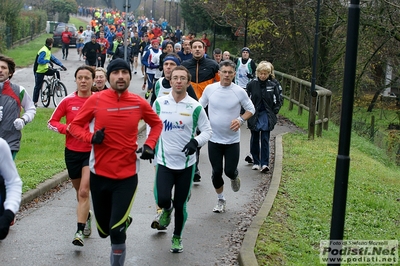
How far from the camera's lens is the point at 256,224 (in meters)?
8.59

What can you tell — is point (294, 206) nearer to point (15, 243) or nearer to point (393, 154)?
point (15, 243)

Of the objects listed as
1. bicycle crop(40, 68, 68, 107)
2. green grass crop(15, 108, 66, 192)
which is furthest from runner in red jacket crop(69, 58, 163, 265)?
bicycle crop(40, 68, 68, 107)

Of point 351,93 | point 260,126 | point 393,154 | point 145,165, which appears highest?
point 351,93

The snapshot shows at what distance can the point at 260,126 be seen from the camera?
12539 millimetres

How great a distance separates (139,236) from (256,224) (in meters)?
1.44

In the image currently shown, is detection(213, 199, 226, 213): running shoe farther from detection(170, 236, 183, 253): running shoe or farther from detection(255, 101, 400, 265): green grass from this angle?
detection(170, 236, 183, 253): running shoe

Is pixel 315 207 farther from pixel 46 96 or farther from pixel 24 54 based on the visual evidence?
pixel 24 54

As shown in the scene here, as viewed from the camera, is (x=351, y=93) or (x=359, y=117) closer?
(x=351, y=93)

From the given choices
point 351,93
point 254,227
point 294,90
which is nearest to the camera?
point 351,93

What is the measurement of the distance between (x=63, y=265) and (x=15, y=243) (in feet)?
3.18

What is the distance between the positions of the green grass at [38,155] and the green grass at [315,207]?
3.63m

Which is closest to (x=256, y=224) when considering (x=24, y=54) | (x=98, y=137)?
(x=98, y=137)

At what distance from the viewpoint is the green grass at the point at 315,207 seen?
7832 mm

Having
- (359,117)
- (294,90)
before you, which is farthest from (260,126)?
(359,117)
